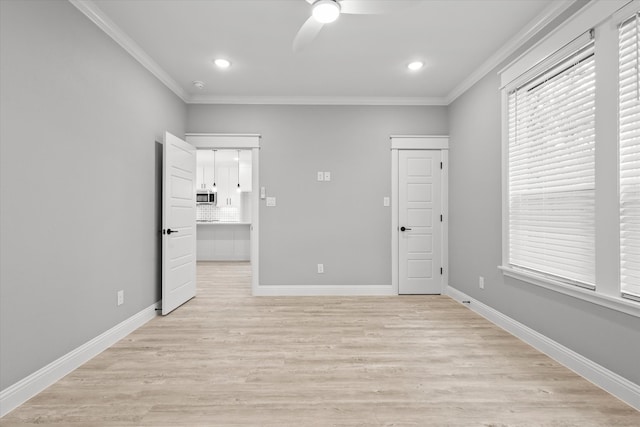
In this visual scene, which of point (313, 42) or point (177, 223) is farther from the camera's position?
point (177, 223)

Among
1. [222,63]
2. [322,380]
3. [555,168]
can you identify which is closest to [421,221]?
[555,168]

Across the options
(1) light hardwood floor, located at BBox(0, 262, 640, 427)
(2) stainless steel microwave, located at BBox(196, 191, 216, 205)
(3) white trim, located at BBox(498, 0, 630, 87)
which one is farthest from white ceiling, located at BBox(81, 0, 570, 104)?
(2) stainless steel microwave, located at BBox(196, 191, 216, 205)

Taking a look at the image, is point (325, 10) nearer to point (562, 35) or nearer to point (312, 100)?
point (562, 35)

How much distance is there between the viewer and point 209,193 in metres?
7.92

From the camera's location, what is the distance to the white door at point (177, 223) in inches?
129

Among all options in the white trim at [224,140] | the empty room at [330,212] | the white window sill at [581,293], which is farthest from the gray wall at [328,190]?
the white window sill at [581,293]

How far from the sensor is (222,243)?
730 centimetres

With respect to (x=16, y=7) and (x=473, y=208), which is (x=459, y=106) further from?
(x=16, y=7)

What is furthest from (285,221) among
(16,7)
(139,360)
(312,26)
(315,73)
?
(16,7)

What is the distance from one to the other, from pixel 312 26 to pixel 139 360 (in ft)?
9.07

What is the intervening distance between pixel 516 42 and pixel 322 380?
329cm

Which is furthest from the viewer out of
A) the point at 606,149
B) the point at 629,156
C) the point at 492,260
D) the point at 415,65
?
the point at 415,65

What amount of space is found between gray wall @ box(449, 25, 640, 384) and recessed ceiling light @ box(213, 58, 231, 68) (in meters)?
2.82

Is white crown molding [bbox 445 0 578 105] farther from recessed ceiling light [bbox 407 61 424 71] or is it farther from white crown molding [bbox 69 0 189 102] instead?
white crown molding [bbox 69 0 189 102]
